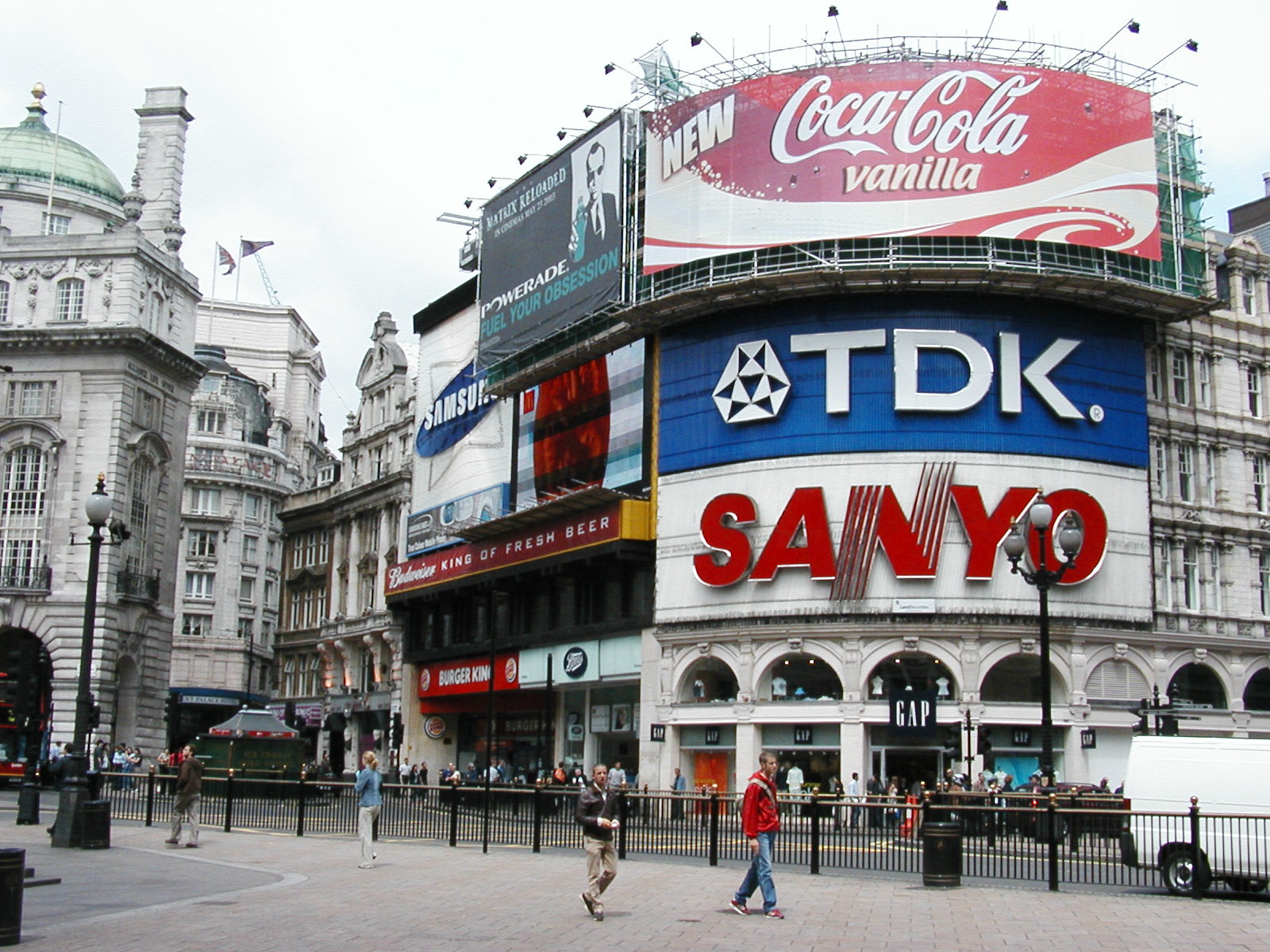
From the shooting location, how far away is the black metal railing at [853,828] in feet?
72.9

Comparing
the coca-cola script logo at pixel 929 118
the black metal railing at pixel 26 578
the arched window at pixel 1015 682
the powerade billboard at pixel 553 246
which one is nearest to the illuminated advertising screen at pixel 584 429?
the powerade billboard at pixel 553 246

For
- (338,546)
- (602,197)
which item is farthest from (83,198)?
(602,197)

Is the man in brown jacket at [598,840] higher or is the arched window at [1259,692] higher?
the arched window at [1259,692]

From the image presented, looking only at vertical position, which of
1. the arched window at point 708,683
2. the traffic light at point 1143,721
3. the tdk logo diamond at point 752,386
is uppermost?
the tdk logo diamond at point 752,386

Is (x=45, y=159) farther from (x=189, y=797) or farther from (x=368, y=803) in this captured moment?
(x=368, y=803)

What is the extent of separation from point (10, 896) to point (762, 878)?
8912mm

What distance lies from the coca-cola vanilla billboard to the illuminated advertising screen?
6.72 metres

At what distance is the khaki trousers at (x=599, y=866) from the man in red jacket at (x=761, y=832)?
1687mm

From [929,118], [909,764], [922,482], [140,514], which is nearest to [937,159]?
[929,118]

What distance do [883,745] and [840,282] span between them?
14941mm

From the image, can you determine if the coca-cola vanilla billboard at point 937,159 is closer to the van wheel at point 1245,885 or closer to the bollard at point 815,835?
the bollard at point 815,835

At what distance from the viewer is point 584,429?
190ft

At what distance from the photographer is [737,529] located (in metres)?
49.5

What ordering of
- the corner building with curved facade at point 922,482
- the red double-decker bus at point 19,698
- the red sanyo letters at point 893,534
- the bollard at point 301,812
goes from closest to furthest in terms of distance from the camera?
the bollard at point 301,812, the red double-decker bus at point 19,698, the red sanyo letters at point 893,534, the corner building with curved facade at point 922,482
